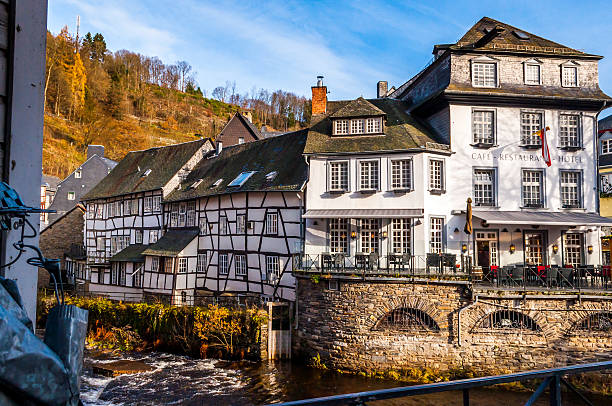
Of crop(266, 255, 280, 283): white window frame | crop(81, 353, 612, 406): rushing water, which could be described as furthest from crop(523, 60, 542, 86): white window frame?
crop(266, 255, 280, 283): white window frame

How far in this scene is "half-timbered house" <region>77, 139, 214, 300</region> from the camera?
1114 inches

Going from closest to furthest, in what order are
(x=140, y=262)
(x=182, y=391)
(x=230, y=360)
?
(x=182, y=391) → (x=230, y=360) → (x=140, y=262)

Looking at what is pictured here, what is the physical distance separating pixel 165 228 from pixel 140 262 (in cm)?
249

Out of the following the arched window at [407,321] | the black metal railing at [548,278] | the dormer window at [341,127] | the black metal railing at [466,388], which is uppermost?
the dormer window at [341,127]

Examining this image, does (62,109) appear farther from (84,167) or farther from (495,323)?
(495,323)

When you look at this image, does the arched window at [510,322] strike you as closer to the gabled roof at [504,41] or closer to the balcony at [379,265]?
the balcony at [379,265]

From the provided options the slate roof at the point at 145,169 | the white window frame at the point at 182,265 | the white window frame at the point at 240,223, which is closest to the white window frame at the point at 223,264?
the white window frame at the point at 240,223

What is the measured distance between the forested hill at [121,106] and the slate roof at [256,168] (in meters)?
29.4

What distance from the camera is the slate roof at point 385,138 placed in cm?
1927

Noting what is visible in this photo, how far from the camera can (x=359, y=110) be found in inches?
803

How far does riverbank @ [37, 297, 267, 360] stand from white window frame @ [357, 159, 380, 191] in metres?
6.58

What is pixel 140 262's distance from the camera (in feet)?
87.7

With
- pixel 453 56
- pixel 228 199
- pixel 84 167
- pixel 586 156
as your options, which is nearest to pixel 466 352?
pixel 586 156

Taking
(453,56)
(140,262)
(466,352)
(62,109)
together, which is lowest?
(466,352)
